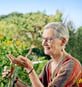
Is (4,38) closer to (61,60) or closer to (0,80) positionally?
(0,80)

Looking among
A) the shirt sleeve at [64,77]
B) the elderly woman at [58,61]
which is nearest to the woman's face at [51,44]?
the elderly woman at [58,61]

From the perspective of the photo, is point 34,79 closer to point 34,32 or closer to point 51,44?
point 51,44

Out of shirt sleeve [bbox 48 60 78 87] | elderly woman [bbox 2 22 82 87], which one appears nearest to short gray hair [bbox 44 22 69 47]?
elderly woman [bbox 2 22 82 87]

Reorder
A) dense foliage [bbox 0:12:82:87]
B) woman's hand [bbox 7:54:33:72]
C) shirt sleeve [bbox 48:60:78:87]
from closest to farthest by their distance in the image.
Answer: woman's hand [bbox 7:54:33:72]
shirt sleeve [bbox 48:60:78:87]
dense foliage [bbox 0:12:82:87]

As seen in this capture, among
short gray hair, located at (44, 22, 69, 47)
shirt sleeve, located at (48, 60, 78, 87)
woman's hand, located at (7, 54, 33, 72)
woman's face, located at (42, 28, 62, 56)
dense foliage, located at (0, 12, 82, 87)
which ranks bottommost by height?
dense foliage, located at (0, 12, 82, 87)

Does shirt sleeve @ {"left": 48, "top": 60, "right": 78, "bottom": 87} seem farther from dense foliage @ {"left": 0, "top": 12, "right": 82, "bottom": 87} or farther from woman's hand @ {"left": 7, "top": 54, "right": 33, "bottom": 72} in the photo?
dense foliage @ {"left": 0, "top": 12, "right": 82, "bottom": 87}

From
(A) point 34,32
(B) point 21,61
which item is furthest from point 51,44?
(A) point 34,32

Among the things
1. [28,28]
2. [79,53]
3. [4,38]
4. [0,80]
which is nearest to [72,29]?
[79,53]

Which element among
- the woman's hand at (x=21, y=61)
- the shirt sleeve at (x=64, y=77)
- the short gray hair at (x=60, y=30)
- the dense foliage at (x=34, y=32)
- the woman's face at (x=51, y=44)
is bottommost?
the dense foliage at (x=34, y=32)

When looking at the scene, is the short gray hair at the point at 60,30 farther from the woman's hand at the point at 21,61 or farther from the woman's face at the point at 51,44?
the woman's hand at the point at 21,61

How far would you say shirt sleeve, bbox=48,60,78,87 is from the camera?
2.10 meters

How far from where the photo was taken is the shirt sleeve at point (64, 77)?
2096 millimetres

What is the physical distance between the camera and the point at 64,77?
6.89 ft

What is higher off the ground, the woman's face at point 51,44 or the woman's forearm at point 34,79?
the woman's face at point 51,44
